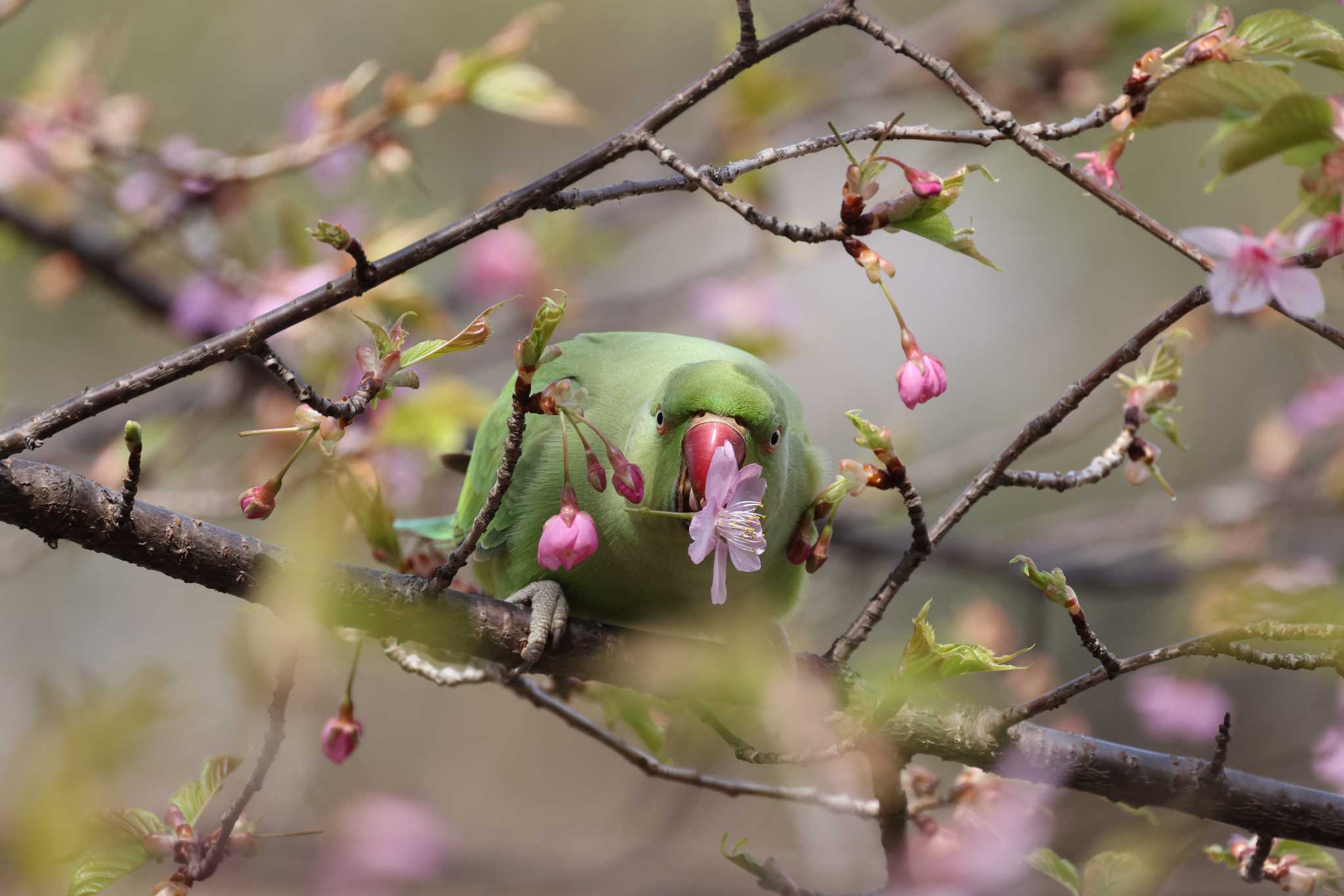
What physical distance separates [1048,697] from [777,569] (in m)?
0.80

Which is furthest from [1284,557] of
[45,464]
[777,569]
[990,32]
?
[45,464]

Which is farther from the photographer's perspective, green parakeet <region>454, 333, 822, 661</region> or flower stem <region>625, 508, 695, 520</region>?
green parakeet <region>454, 333, 822, 661</region>

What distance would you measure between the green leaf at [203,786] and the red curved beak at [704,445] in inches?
35.0

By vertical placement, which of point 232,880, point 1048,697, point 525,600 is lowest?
point 232,880

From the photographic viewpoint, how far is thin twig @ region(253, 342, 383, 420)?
1.40 meters

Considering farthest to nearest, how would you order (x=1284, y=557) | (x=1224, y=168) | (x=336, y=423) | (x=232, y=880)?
(x=1284, y=557), (x=232, y=880), (x=336, y=423), (x=1224, y=168)

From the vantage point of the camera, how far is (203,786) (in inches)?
72.3

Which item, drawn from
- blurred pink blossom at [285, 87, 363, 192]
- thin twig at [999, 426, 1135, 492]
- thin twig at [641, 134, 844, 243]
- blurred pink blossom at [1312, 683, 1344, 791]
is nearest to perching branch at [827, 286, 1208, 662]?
thin twig at [999, 426, 1135, 492]

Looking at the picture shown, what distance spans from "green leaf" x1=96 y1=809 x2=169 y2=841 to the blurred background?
0.11 ft

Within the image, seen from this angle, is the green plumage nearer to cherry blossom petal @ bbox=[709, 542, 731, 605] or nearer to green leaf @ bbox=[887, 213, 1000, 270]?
cherry blossom petal @ bbox=[709, 542, 731, 605]

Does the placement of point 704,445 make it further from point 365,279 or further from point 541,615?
point 365,279

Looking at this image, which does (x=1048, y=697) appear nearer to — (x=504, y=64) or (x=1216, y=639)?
(x=1216, y=639)

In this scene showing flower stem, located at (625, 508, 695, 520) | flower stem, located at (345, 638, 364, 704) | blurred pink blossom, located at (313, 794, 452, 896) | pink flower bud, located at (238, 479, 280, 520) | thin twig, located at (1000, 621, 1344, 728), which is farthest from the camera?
blurred pink blossom, located at (313, 794, 452, 896)

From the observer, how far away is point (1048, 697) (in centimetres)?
164
